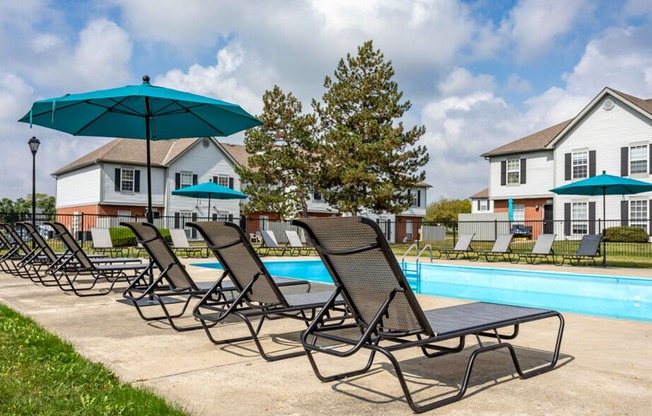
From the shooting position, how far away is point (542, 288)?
11.8 metres

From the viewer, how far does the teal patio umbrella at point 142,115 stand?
6688 mm

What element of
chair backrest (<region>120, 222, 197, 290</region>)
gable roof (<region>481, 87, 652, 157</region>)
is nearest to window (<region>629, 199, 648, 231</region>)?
gable roof (<region>481, 87, 652, 157</region>)

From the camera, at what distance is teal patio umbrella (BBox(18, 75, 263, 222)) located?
669cm

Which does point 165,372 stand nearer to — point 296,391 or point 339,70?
point 296,391

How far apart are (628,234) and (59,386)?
27.6 m

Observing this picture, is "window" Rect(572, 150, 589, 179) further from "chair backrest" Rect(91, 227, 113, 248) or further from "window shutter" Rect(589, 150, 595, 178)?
"chair backrest" Rect(91, 227, 113, 248)

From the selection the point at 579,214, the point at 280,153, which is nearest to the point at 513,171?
the point at 579,214

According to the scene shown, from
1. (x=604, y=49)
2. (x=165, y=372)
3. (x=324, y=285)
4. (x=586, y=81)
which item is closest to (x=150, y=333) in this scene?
(x=165, y=372)

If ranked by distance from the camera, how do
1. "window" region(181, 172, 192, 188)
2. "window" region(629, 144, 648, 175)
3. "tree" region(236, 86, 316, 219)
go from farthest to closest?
"window" region(181, 172, 192, 188) < "tree" region(236, 86, 316, 219) < "window" region(629, 144, 648, 175)

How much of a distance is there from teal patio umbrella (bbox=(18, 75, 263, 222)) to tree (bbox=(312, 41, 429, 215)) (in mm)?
18497

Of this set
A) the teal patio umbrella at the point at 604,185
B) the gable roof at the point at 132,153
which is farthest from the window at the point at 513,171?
the gable roof at the point at 132,153

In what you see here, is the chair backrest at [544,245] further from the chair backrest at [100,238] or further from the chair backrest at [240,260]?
the chair backrest at [240,260]

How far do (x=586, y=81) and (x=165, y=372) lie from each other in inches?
1211

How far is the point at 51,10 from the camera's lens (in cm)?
1334
